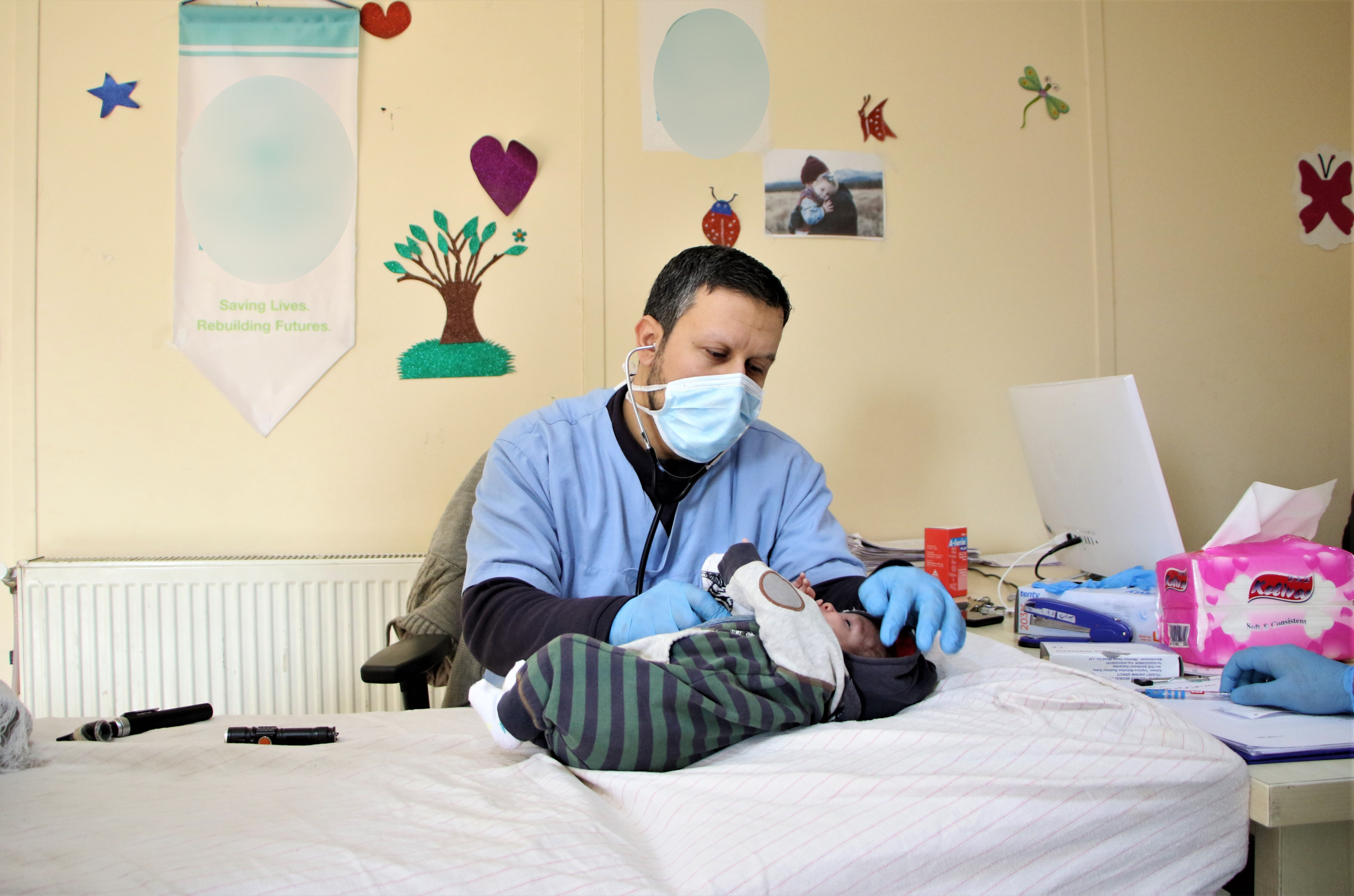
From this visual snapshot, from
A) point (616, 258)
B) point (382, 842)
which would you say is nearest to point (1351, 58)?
point (616, 258)

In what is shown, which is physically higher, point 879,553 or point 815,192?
point 815,192

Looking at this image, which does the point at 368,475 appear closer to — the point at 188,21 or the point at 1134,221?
the point at 188,21

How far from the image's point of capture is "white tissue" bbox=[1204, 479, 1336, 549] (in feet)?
3.64

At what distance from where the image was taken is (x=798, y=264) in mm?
2078

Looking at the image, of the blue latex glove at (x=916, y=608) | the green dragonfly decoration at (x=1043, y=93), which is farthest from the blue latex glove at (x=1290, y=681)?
the green dragonfly decoration at (x=1043, y=93)

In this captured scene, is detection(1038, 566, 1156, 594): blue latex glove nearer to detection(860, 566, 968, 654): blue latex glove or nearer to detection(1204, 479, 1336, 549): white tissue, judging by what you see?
detection(1204, 479, 1336, 549): white tissue


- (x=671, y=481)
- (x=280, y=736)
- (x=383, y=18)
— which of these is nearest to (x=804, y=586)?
(x=671, y=481)

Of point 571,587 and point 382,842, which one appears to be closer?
point 382,842

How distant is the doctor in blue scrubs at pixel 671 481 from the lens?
1.16 m

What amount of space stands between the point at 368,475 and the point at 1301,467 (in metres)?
2.68

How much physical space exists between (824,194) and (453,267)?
99 centimetres

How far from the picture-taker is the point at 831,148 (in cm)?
209

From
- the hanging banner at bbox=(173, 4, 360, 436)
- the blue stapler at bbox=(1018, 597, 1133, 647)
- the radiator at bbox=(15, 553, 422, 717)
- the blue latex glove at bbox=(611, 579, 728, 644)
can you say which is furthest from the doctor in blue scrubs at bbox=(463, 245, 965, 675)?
the hanging banner at bbox=(173, 4, 360, 436)

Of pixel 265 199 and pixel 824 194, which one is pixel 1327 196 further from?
pixel 265 199
